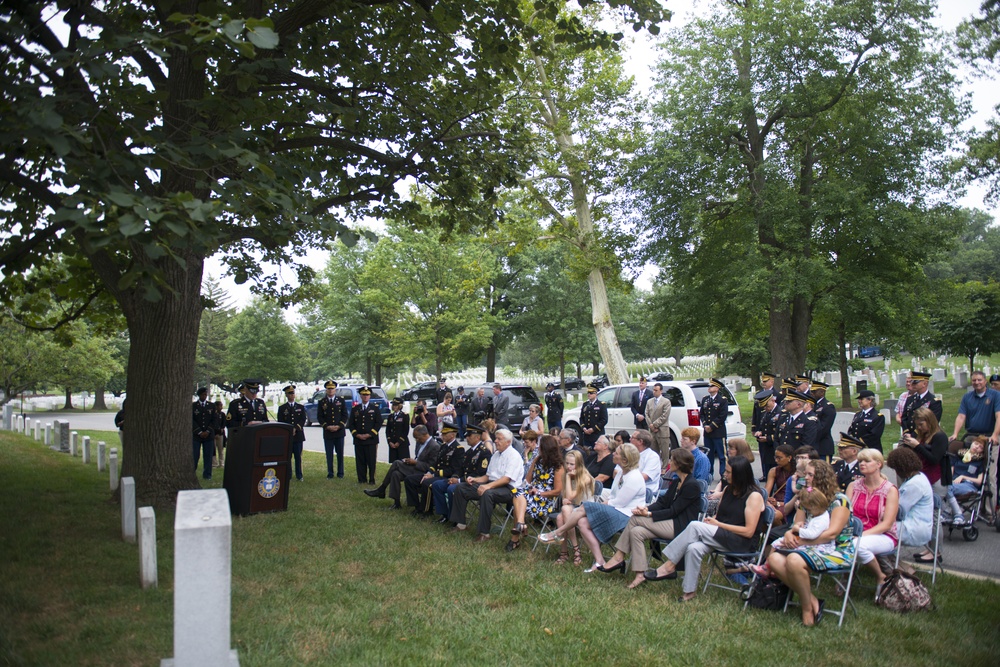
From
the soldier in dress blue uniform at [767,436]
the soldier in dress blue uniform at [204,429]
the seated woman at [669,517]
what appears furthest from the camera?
the soldier in dress blue uniform at [204,429]

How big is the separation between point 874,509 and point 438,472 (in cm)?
567

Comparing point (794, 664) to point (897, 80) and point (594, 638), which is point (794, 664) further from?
point (897, 80)

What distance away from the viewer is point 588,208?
2284cm

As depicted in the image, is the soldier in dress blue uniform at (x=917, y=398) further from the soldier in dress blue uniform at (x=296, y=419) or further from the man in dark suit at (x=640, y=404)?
the soldier in dress blue uniform at (x=296, y=419)

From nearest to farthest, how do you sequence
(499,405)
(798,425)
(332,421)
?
(798,425) → (332,421) → (499,405)

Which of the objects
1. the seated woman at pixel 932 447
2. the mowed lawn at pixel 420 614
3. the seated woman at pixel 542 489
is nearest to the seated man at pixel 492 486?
the seated woman at pixel 542 489

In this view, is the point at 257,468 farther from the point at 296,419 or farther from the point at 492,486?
the point at 296,419

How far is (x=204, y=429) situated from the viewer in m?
14.3

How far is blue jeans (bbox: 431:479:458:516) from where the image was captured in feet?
32.0

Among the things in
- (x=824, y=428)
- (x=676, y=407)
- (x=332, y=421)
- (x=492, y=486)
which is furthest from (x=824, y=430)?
(x=332, y=421)

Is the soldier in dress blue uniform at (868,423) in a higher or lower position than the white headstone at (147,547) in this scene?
higher

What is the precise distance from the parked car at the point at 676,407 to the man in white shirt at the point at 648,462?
5.18m

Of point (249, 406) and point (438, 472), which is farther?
point (249, 406)

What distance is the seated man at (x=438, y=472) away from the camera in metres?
10.2
